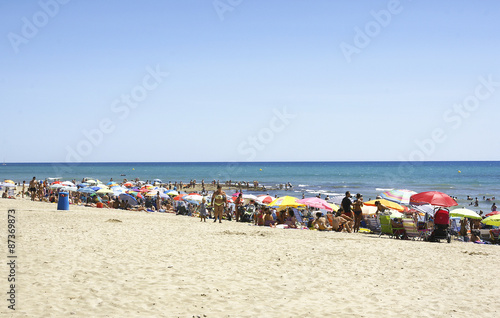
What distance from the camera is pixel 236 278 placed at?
684 cm

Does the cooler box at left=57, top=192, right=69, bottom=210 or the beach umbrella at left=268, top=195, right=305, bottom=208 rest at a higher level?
the beach umbrella at left=268, top=195, right=305, bottom=208

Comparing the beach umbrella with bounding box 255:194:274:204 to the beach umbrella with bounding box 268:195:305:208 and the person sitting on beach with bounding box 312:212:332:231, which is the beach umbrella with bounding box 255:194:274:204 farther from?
the person sitting on beach with bounding box 312:212:332:231

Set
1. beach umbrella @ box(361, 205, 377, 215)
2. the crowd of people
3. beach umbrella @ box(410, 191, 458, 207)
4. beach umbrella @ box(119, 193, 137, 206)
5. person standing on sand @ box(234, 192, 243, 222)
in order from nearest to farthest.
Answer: beach umbrella @ box(410, 191, 458, 207) < the crowd of people < beach umbrella @ box(361, 205, 377, 215) < person standing on sand @ box(234, 192, 243, 222) < beach umbrella @ box(119, 193, 137, 206)

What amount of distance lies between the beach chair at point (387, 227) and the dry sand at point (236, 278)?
2729 mm

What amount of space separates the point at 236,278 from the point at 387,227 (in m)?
8.34

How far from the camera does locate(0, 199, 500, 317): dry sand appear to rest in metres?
5.38

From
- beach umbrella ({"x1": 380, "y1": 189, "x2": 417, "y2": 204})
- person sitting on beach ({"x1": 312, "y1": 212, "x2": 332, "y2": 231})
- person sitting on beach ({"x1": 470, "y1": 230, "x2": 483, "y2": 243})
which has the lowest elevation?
person sitting on beach ({"x1": 470, "y1": 230, "x2": 483, "y2": 243})

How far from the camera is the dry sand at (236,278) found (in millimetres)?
5383

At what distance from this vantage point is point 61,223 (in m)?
12.4

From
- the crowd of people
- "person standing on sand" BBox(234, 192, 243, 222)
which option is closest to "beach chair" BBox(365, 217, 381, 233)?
the crowd of people

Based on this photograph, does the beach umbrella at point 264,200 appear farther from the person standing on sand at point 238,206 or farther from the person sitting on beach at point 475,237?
the person sitting on beach at point 475,237

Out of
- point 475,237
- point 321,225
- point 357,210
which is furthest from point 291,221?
point 475,237

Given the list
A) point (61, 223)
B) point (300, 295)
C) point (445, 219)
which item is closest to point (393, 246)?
point (445, 219)

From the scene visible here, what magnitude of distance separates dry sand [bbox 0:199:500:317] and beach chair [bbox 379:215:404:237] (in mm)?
2729
